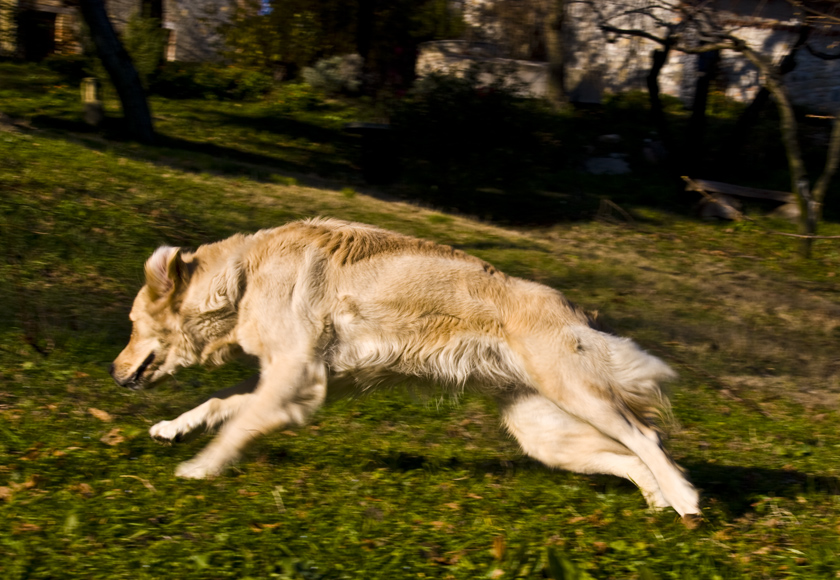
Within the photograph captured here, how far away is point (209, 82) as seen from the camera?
23.9m

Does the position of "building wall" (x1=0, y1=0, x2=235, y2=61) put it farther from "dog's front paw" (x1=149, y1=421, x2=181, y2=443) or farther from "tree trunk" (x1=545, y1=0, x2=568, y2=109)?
"dog's front paw" (x1=149, y1=421, x2=181, y2=443)

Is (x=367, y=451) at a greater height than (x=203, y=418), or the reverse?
(x=203, y=418)

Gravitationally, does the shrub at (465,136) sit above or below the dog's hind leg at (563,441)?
above

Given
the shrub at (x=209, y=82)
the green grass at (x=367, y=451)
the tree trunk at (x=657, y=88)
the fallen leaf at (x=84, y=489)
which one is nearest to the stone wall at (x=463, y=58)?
the shrub at (x=209, y=82)

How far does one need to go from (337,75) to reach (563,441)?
838 inches

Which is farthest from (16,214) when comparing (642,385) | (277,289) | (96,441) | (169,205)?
(642,385)

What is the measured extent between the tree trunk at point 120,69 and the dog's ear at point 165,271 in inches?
449

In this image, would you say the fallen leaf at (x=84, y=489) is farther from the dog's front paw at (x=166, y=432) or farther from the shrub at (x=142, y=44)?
the shrub at (x=142, y=44)

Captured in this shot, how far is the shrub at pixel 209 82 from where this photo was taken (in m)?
23.0

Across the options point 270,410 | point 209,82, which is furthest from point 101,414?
point 209,82

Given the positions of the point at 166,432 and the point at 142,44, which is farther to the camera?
the point at 142,44

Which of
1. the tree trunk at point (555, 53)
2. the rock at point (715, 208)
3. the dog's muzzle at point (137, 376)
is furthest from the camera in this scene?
the tree trunk at point (555, 53)

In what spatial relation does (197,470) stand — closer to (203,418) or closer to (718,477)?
(203,418)

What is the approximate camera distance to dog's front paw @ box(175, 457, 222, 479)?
4.60 m
